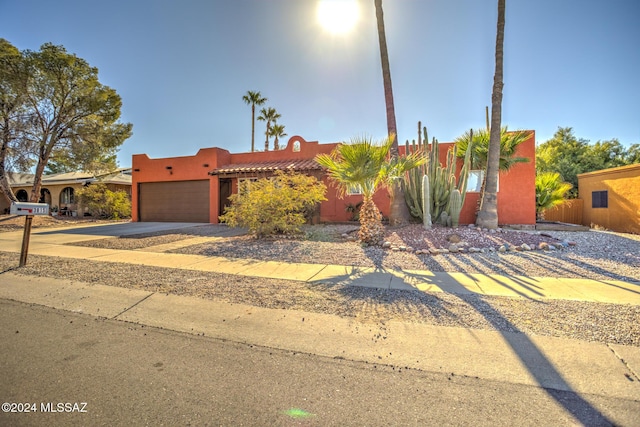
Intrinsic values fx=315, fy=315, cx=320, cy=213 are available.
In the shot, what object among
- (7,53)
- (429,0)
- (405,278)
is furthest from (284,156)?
(7,53)

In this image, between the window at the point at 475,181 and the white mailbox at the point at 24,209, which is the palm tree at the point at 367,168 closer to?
the window at the point at 475,181

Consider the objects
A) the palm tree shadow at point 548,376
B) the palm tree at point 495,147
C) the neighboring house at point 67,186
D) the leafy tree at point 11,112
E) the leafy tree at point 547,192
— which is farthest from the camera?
the neighboring house at point 67,186

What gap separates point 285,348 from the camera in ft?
11.0

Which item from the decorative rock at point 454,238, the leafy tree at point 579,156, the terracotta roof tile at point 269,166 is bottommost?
the decorative rock at point 454,238

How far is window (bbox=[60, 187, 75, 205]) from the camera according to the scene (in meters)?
26.7

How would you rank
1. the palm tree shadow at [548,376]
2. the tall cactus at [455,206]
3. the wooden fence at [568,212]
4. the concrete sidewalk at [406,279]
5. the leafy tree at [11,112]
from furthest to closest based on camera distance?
the leafy tree at [11,112] < the wooden fence at [568,212] < the tall cactus at [455,206] < the concrete sidewalk at [406,279] < the palm tree shadow at [548,376]

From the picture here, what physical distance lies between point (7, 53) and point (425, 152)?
2445cm

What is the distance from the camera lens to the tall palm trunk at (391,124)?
11.6 meters

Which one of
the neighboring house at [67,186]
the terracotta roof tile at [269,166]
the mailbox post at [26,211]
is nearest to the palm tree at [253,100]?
the neighboring house at [67,186]

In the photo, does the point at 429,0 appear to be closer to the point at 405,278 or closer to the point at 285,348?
the point at 405,278

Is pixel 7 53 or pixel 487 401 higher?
pixel 7 53

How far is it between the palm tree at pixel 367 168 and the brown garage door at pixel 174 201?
37.9ft

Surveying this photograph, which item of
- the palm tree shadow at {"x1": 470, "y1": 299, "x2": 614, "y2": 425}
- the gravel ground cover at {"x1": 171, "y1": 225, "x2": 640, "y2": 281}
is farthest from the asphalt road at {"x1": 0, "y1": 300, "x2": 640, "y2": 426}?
the gravel ground cover at {"x1": 171, "y1": 225, "x2": 640, "y2": 281}

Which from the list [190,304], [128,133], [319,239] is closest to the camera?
[190,304]
